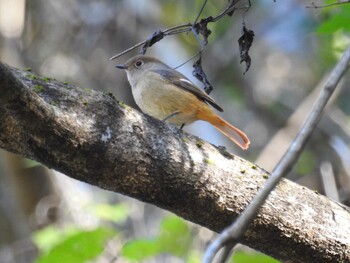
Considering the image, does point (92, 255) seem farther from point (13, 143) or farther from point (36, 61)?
point (36, 61)

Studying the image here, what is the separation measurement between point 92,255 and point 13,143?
6.60ft

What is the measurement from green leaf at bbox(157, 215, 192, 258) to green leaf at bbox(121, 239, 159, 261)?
0.19ft

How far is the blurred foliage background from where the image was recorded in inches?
225

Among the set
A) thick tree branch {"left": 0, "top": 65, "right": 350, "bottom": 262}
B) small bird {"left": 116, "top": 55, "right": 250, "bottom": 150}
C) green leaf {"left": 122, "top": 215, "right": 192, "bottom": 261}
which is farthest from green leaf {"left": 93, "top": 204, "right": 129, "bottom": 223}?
thick tree branch {"left": 0, "top": 65, "right": 350, "bottom": 262}

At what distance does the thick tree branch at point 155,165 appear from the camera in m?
2.30

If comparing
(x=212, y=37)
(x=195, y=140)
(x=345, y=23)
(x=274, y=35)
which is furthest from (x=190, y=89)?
(x=274, y=35)

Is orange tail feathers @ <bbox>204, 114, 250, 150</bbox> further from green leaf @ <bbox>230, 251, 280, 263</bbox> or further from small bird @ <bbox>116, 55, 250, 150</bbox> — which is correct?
green leaf @ <bbox>230, 251, 280, 263</bbox>

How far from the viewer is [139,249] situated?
426 centimetres

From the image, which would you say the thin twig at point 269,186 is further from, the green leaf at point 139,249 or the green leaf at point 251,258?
the green leaf at point 139,249

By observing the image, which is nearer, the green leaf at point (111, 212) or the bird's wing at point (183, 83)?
the bird's wing at point (183, 83)

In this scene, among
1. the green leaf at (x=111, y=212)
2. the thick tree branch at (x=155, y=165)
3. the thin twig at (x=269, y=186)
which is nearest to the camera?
the thin twig at (x=269, y=186)

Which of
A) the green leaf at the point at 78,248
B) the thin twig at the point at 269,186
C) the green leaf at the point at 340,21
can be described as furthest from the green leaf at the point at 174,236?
the thin twig at the point at 269,186

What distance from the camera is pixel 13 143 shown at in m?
2.32

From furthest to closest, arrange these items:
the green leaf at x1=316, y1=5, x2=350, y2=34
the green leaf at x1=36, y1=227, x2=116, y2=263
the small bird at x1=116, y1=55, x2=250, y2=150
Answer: the small bird at x1=116, y1=55, x2=250, y2=150, the green leaf at x1=36, y1=227, x2=116, y2=263, the green leaf at x1=316, y1=5, x2=350, y2=34
